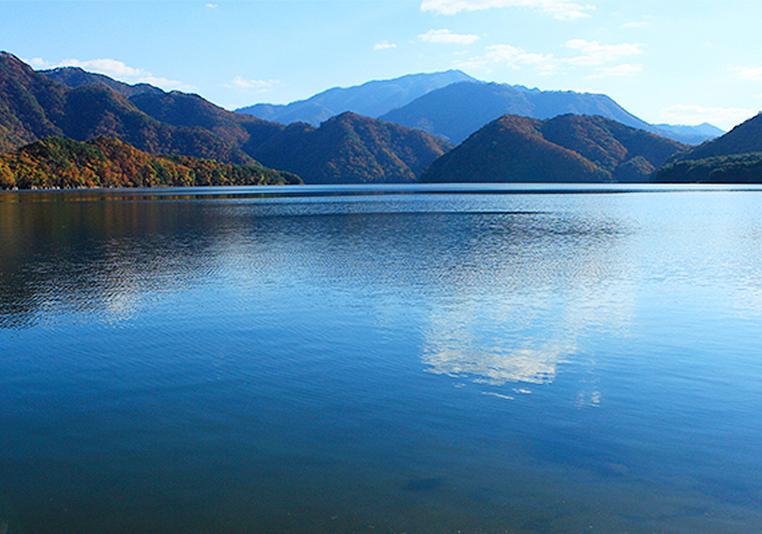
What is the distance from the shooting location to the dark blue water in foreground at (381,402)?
771 centimetres

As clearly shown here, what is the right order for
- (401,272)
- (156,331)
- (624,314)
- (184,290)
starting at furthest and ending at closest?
1. (401,272)
2. (184,290)
3. (624,314)
4. (156,331)

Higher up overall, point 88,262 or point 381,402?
point 88,262

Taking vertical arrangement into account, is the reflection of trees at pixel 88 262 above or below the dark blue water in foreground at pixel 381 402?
above

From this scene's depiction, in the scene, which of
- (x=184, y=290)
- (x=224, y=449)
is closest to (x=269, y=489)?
(x=224, y=449)

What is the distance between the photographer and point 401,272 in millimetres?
28406

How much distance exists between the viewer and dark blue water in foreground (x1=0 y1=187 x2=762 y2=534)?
7707 millimetres

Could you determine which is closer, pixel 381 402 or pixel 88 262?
pixel 381 402

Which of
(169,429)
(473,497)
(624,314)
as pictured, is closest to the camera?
(473,497)

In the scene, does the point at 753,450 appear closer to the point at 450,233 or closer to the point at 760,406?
the point at 760,406

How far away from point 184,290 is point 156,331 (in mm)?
6976

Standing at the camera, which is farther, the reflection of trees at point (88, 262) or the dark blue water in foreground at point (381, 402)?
the reflection of trees at point (88, 262)

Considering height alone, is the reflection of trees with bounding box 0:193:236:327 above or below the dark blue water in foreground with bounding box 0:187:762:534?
above

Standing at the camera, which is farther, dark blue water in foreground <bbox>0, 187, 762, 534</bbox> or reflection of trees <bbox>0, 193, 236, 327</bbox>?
reflection of trees <bbox>0, 193, 236, 327</bbox>

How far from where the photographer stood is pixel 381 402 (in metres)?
11.5
